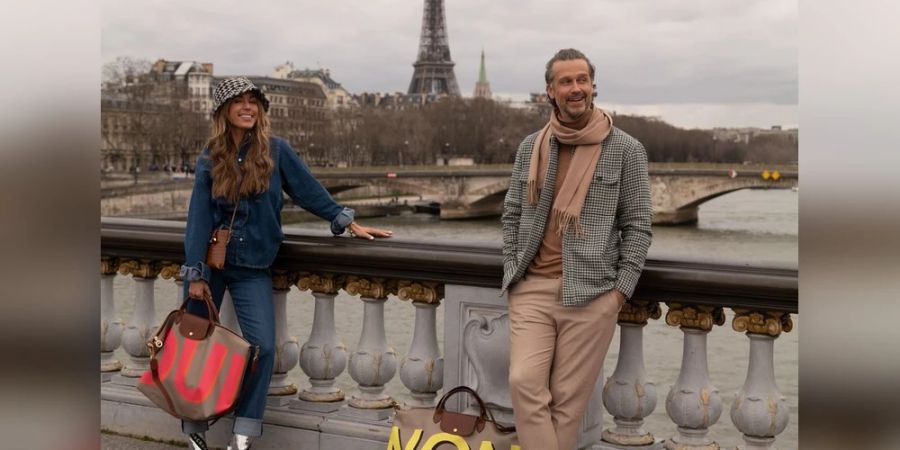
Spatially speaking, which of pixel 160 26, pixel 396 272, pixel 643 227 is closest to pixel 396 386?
pixel 396 272

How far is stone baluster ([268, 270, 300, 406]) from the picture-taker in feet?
11.5

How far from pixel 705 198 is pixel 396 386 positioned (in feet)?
119

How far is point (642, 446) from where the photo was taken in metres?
2.94

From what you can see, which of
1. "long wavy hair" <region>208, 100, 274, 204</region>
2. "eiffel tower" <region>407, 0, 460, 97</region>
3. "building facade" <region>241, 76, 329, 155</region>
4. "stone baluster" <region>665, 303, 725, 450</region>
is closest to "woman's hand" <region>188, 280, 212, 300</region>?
"long wavy hair" <region>208, 100, 274, 204</region>

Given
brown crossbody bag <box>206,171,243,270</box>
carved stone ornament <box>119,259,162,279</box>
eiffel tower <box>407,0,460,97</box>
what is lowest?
carved stone ornament <box>119,259,162,279</box>

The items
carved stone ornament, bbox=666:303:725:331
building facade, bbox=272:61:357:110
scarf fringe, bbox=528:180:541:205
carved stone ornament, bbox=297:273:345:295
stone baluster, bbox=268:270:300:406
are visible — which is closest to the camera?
scarf fringe, bbox=528:180:541:205

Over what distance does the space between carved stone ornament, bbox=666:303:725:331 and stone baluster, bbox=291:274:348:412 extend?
1.16 metres

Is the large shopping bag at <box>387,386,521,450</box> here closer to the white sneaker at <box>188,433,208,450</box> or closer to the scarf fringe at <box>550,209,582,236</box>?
the scarf fringe at <box>550,209,582,236</box>

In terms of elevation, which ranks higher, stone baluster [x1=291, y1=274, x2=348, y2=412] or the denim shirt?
the denim shirt

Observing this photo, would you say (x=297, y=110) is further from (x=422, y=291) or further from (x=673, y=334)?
(x=422, y=291)

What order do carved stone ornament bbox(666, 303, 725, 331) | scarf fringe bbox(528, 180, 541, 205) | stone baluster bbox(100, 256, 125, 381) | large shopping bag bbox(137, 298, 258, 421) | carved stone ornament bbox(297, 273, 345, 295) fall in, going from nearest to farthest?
1. scarf fringe bbox(528, 180, 541, 205)
2. carved stone ornament bbox(666, 303, 725, 331)
3. large shopping bag bbox(137, 298, 258, 421)
4. carved stone ornament bbox(297, 273, 345, 295)
5. stone baluster bbox(100, 256, 125, 381)

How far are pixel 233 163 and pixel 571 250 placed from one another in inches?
44.4

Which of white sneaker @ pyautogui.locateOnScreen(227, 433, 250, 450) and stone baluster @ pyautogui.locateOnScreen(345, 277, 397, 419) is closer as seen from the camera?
white sneaker @ pyautogui.locateOnScreen(227, 433, 250, 450)
